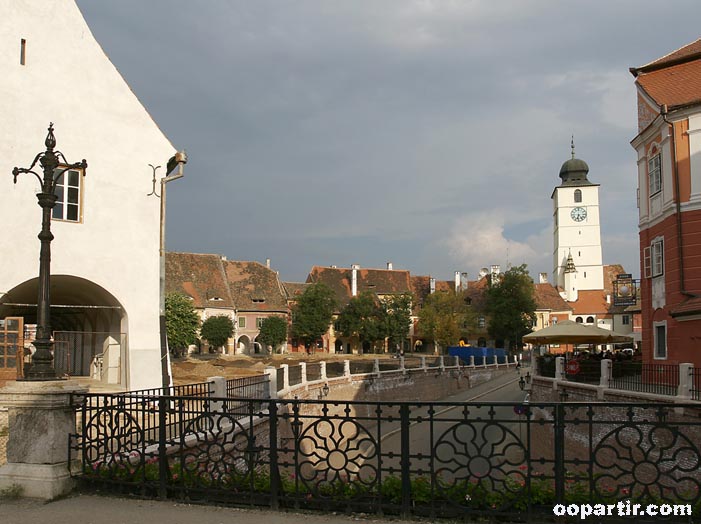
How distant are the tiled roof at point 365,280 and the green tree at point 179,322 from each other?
94.0ft

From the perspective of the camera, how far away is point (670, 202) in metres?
21.7

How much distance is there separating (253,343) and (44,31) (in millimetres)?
56663

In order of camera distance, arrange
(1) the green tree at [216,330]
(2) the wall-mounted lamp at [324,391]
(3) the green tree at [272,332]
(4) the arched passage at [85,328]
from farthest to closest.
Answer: (3) the green tree at [272,332], (1) the green tree at [216,330], (2) the wall-mounted lamp at [324,391], (4) the arched passage at [85,328]

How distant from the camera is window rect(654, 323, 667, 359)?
73.8 ft

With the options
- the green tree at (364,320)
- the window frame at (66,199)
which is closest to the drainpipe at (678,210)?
the window frame at (66,199)

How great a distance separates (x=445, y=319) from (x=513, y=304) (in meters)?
8.44

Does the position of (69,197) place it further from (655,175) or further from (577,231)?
(577,231)

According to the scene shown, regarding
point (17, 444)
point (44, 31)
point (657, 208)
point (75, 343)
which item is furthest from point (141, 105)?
point (657, 208)

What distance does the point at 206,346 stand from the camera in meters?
69.6

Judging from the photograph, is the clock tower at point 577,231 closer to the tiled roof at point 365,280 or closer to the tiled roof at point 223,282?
the tiled roof at point 365,280

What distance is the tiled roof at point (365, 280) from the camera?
3349 inches

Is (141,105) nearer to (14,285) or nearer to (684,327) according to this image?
(14,285)

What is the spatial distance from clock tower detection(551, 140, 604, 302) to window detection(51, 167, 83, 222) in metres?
86.3

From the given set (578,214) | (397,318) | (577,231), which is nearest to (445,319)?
(397,318)
